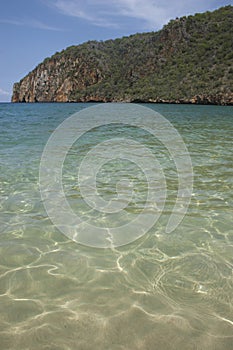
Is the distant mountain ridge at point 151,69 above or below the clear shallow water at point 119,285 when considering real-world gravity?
above

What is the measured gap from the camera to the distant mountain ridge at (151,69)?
67438 mm

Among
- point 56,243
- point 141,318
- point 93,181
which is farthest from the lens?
point 93,181

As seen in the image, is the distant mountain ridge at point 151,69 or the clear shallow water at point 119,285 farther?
the distant mountain ridge at point 151,69

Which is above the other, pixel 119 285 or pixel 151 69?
pixel 151 69

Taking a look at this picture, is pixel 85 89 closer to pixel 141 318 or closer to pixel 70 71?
pixel 70 71

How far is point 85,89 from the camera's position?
104562mm

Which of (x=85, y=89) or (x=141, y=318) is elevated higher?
(x=85, y=89)

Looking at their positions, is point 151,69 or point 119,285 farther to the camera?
point 151,69

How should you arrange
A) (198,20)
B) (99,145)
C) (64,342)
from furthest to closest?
(198,20) < (99,145) < (64,342)

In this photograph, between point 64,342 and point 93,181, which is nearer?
point 64,342

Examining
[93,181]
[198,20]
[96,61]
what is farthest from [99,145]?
[96,61]

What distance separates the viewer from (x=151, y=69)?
9025 cm

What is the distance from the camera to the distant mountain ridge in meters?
67.4

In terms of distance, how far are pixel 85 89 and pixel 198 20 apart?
4256 centimetres
